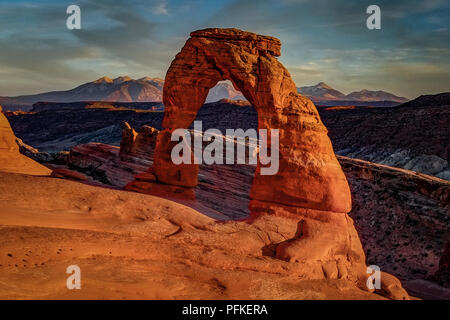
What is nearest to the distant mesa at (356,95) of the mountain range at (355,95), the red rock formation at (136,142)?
the mountain range at (355,95)

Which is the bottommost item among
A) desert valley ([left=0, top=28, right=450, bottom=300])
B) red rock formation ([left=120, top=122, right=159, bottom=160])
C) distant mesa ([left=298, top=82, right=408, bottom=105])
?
desert valley ([left=0, top=28, right=450, bottom=300])

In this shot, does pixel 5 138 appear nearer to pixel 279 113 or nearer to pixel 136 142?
pixel 136 142

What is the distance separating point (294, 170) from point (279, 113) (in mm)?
1572

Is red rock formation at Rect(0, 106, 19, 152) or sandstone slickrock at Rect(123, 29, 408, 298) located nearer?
sandstone slickrock at Rect(123, 29, 408, 298)

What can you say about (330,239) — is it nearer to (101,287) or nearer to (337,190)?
(337,190)

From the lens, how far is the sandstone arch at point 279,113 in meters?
10.2

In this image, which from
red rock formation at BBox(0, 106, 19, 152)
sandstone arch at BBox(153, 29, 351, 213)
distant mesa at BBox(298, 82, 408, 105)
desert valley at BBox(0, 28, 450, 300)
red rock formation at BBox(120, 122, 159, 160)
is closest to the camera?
desert valley at BBox(0, 28, 450, 300)

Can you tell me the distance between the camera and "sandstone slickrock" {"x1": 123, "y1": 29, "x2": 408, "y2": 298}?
930cm

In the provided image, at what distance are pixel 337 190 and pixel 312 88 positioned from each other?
189 meters

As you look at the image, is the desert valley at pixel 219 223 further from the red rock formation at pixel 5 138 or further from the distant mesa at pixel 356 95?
the distant mesa at pixel 356 95

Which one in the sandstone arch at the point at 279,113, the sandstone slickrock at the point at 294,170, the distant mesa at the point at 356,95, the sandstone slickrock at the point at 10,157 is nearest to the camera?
the sandstone slickrock at the point at 294,170

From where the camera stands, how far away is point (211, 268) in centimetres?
711

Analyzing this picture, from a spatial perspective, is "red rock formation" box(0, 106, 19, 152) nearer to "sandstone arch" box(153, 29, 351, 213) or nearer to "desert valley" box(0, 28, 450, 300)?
"desert valley" box(0, 28, 450, 300)

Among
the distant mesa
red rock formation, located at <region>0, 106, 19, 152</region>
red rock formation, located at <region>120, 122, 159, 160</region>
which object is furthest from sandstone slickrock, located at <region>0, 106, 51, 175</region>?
the distant mesa
